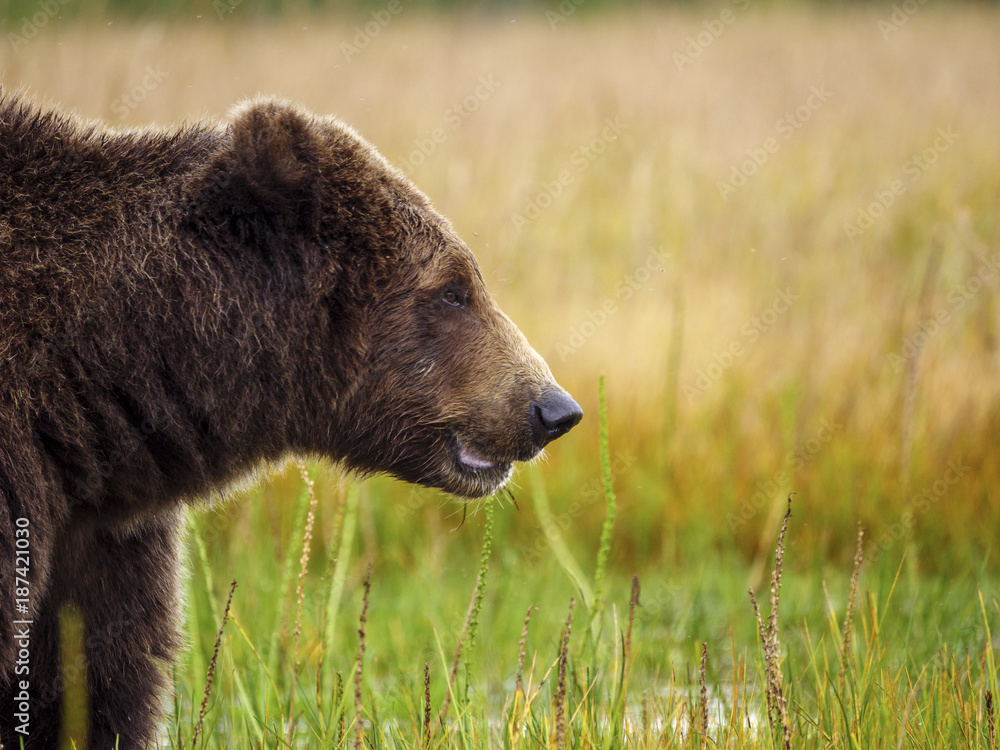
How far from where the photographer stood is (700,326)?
7.73 metres

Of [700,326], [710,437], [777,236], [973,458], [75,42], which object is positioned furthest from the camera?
[777,236]

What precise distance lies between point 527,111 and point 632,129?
54.5 inches

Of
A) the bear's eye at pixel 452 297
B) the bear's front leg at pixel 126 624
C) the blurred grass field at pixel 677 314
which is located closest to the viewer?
the bear's front leg at pixel 126 624

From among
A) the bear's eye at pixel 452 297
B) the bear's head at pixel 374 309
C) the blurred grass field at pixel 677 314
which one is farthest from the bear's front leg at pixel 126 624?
the bear's eye at pixel 452 297

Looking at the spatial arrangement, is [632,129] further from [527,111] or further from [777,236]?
[777,236]

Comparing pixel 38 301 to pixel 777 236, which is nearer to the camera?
pixel 38 301

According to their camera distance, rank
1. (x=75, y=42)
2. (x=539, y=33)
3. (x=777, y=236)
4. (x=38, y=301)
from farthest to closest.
Answer: (x=539, y=33), (x=777, y=236), (x=75, y=42), (x=38, y=301)

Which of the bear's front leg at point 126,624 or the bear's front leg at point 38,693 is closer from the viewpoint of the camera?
the bear's front leg at point 38,693

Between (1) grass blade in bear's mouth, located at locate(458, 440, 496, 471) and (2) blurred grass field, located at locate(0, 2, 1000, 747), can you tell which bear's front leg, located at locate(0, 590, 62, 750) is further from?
(1) grass blade in bear's mouth, located at locate(458, 440, 496, 471)

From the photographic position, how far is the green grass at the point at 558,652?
2807mm

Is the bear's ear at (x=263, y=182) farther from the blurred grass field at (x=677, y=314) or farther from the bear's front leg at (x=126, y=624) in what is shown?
the bear's front leg at (x=126, y=624)

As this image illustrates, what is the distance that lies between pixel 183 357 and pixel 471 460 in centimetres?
91

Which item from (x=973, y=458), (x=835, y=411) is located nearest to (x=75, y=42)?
(x=835, y=411)

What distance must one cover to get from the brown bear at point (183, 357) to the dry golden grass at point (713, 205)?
4.60ft
